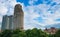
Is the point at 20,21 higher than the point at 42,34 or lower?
higher

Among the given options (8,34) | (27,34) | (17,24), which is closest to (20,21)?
(17,24)

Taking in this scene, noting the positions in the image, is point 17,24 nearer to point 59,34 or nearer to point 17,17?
point 17,17

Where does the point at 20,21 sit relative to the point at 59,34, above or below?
above

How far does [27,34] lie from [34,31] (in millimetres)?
2240

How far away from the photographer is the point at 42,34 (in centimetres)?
4769

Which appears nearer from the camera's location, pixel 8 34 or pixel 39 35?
pixel 39 35

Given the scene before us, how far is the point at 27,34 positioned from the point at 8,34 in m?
17.4

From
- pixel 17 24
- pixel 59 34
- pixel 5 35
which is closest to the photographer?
pixel 59 34

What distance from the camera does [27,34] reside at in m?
49.1

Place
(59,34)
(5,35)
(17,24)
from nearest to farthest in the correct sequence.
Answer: (59,34)
(5,35)
(17,24)

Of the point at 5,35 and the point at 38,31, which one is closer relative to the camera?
the point at 38,31

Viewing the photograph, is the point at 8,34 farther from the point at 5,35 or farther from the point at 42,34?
the point at 42,34

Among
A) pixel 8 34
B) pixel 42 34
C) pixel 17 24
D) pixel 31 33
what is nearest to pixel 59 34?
pixel 42 34

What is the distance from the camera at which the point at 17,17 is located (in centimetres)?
19912
